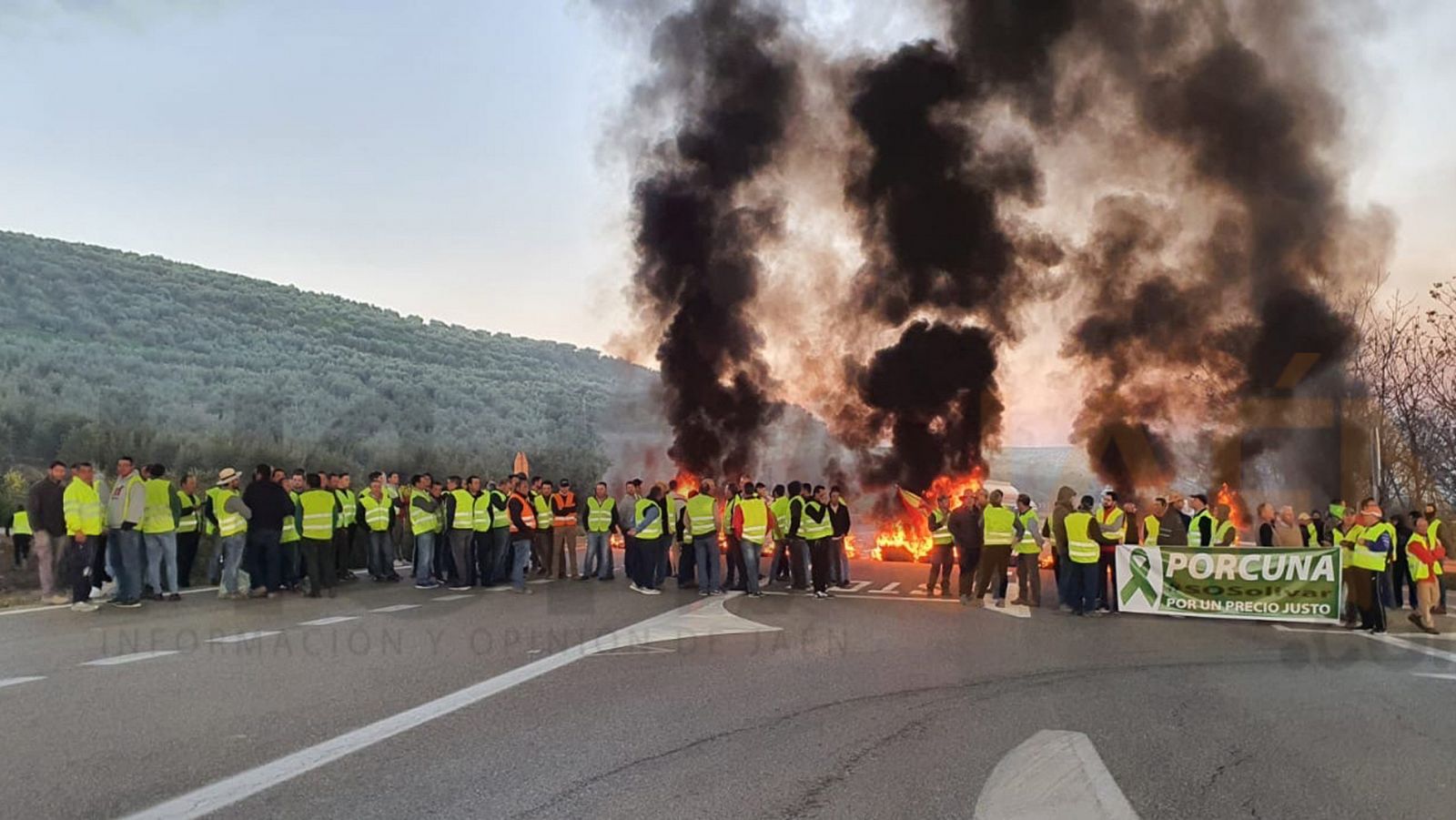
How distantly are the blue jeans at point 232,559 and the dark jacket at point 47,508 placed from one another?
1.70 meters

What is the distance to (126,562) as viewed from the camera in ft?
38.1

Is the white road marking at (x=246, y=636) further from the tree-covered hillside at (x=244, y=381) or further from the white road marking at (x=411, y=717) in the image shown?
the tree-covered hillside at (x=244, y=381)

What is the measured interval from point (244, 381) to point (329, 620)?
3062cm

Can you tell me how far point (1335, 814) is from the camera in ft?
14.3

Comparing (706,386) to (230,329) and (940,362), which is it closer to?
(940,362)

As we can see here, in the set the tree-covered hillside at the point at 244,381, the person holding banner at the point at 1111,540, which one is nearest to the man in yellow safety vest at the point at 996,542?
the person holding banner at the point at 1111,540

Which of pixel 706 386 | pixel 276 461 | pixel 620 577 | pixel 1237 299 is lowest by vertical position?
pixel 620 577

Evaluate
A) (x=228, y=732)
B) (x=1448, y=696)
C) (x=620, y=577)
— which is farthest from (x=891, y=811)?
(x=620, y=577)

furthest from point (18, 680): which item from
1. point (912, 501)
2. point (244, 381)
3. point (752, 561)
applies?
point (244, 381)

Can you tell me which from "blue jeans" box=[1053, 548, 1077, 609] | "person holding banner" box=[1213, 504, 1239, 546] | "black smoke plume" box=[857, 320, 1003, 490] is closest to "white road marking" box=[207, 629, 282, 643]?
"blue jeans" box=[1053, 548, 1077, 609]

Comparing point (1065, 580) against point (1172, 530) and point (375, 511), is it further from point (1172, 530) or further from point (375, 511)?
point (375, 511)

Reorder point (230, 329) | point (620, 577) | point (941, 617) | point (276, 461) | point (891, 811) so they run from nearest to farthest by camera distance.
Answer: point (891, 811) → point (941, 617) → point (620, 577) → point (276, 461) → point (230, 329)

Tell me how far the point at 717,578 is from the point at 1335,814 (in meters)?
10.6

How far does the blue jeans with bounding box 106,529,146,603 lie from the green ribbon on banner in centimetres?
1162
